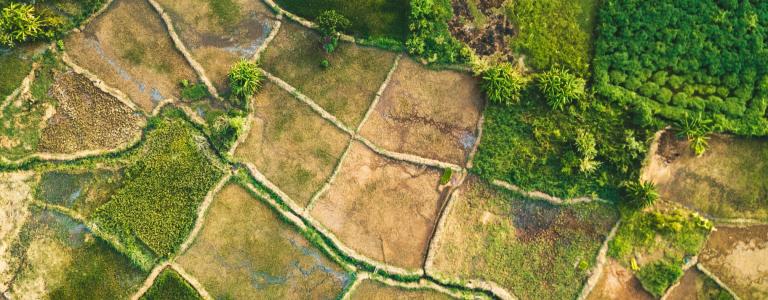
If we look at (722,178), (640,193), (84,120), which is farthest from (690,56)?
(84,120)

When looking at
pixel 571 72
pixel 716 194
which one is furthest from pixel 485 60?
pixel 716 194

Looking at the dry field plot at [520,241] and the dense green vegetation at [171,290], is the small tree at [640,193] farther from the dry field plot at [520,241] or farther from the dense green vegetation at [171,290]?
the dense green vegetation at [171,290]

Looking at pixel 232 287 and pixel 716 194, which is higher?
pixel 716 194

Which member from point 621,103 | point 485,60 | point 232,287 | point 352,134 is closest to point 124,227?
point 232,287

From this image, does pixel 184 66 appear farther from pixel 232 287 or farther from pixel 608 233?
pixel 608 233

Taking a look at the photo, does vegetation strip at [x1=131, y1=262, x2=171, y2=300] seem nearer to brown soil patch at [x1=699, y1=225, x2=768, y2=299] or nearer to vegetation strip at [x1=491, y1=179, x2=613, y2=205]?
vegetation strip at [x1=491, y1=179, x2=613, y2=205]

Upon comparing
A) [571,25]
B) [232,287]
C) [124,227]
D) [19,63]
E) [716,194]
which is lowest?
[232,287]

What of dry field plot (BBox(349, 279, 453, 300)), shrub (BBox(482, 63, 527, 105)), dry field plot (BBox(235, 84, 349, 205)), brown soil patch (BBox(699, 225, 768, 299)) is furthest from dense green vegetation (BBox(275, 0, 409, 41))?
brown soil patch (BBox(699, 225, 768, 299))
